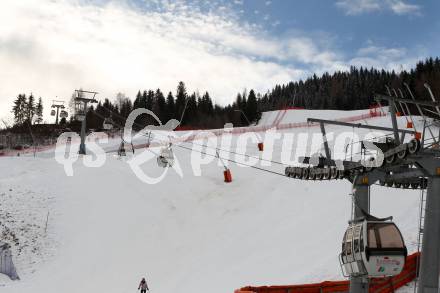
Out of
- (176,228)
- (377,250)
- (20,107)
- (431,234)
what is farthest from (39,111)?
(377,250)

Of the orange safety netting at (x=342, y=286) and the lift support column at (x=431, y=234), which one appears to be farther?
the orange safety netting at (x=342, y=286)

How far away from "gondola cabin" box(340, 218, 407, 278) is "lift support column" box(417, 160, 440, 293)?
1.43m

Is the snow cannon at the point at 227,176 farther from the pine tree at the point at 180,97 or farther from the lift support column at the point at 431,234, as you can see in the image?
the pine tree at the point at 180,97

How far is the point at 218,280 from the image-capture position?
2159 centimetres

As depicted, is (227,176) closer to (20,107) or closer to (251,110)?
(251,110)

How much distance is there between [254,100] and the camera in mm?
117938

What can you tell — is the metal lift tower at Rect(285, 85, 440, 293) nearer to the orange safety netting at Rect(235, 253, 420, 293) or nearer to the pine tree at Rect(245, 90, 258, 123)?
the orange safety netting at Rect(235, 253, 420, 293)

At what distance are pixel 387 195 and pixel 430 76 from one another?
89614mm

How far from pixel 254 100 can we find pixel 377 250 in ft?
351

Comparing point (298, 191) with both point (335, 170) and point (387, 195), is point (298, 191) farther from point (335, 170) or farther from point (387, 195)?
point (335, 170)

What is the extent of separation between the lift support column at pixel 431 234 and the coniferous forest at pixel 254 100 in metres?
69.4

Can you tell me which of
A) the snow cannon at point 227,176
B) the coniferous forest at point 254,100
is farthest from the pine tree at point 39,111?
Result: the snow cannon at point 227,176

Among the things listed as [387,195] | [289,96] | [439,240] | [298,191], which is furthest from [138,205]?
[289,96]

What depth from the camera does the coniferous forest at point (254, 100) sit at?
11741cm
